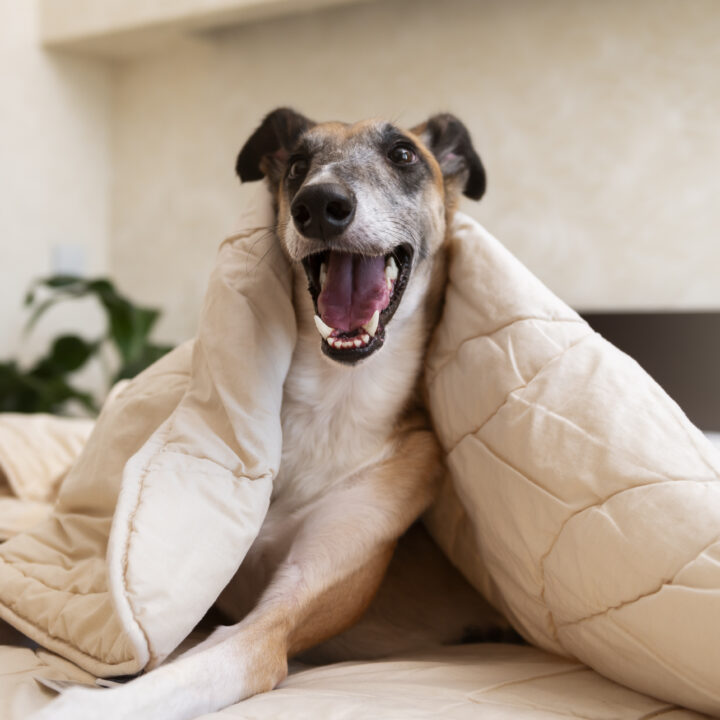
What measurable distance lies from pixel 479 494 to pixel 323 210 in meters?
0.52

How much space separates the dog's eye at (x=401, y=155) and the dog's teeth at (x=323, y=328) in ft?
1.25

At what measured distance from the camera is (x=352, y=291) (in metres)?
1.38

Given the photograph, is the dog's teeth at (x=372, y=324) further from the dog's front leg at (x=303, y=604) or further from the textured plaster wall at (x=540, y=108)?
the textured plaster wall at (x=540, y=108)

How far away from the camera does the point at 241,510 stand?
3.55 feet

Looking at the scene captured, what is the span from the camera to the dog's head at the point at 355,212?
4.25 feet

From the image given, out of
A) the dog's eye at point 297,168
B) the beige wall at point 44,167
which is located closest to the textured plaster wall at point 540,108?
the beige wall at point 44,167

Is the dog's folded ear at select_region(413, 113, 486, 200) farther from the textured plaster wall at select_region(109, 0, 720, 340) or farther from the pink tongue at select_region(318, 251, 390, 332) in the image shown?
the textured plaster wall at select_region(109, 0, 720, 340)

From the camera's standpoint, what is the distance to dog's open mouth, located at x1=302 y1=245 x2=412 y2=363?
4.31ft

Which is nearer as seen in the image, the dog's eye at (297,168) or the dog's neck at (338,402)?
the dog's neck at (338,402)

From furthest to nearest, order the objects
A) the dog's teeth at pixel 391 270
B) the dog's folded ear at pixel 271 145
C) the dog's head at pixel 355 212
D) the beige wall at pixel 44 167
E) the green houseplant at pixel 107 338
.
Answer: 1. the beige wall at pixel 44 167
2. the green houseplant at pixel 107 338
3. the dog's folded ear at pixel 271 145
4. the dog's teeth at pixel 391 270
5. the dog's head at pixel 355 212

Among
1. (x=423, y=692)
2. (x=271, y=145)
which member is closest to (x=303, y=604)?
(x=423, y=692)

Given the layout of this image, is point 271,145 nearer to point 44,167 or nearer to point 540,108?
point 540,108

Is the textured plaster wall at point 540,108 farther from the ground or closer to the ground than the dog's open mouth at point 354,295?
farther from the ground

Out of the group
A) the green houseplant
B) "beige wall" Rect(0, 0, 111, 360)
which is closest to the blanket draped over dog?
the green houseplant
